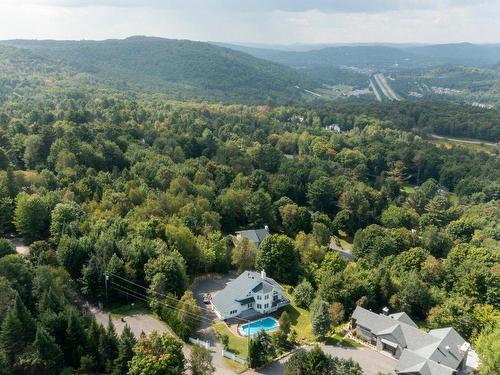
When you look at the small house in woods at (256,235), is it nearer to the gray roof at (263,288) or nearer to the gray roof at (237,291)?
the gray roof at (237,291)

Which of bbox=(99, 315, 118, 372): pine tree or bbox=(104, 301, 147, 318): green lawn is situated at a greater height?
bbox=(99, 315, 118, 372): pine tree

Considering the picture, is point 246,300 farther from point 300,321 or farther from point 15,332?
point 15,332

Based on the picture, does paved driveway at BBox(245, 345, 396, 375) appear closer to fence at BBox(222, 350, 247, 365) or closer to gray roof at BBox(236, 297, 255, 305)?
fence at BBox(222, 350, 247, 365)

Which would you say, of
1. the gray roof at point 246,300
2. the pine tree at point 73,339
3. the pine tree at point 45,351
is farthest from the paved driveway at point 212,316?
the pine tree at point 45,351

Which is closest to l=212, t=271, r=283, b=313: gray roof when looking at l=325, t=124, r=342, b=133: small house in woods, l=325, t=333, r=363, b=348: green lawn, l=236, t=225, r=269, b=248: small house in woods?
l=325, t=333, r=363, b=348: green lawn

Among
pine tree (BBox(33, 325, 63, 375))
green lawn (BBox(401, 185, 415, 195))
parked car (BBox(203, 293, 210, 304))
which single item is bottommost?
green lawn (BBox(401, 185, 415, 195))

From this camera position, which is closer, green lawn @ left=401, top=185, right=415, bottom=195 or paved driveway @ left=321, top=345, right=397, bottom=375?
paved driveway @ left=321, top=345, right=397, bottom=375

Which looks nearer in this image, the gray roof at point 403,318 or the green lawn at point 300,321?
the green lawn at point 300,321

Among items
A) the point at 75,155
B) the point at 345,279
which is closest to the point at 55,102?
the point at 75,155
